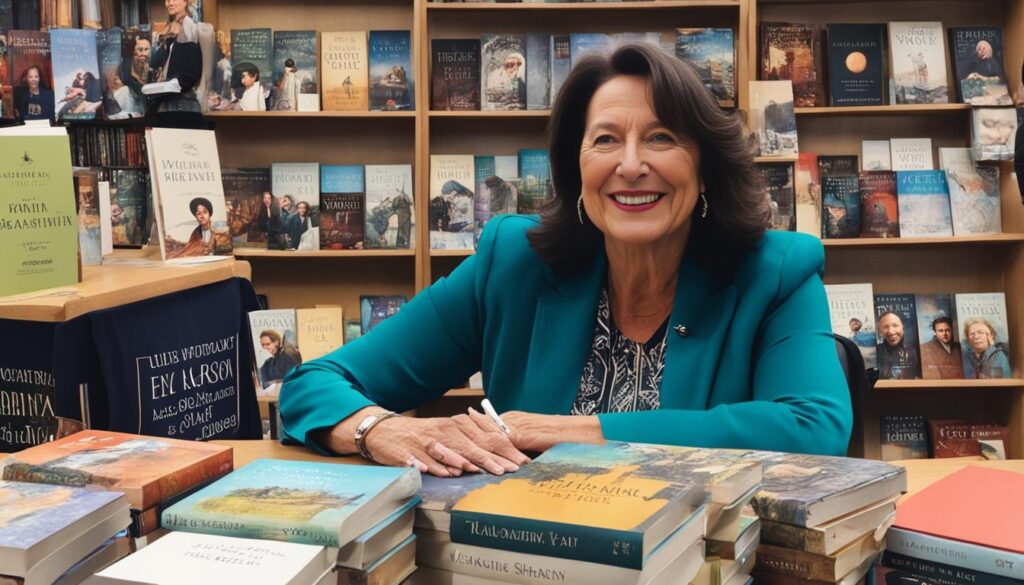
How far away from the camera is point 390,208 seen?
155 inches

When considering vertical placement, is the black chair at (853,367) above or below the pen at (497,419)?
below

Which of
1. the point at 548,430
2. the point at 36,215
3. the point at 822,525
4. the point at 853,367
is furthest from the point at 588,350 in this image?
the point at 36,215

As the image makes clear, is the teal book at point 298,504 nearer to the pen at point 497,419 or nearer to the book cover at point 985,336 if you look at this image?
the pen at point 497,419

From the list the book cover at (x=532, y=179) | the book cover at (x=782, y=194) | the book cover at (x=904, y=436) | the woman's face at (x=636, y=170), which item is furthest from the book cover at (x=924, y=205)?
the woman's face at (x=636, y=170)

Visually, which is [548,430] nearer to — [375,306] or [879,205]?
[375,306]

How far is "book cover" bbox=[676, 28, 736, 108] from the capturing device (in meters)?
3.77

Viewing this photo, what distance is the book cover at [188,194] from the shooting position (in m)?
2.15

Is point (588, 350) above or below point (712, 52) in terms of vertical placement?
below

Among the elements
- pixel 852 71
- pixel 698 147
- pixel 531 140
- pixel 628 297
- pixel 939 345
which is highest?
pixel 852 71

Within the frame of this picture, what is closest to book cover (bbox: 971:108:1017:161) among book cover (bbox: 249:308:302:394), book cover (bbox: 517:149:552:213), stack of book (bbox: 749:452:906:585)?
book cover (bbox: 517:149:552:213)

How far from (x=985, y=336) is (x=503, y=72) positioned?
88.9 inches

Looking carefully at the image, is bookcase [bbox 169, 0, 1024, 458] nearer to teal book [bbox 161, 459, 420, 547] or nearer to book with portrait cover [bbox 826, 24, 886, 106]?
book with portrait cover [bbox 826, 24, 886, 106]

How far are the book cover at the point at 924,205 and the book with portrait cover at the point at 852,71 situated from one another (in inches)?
14.7

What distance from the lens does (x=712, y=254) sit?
5.57 ft
